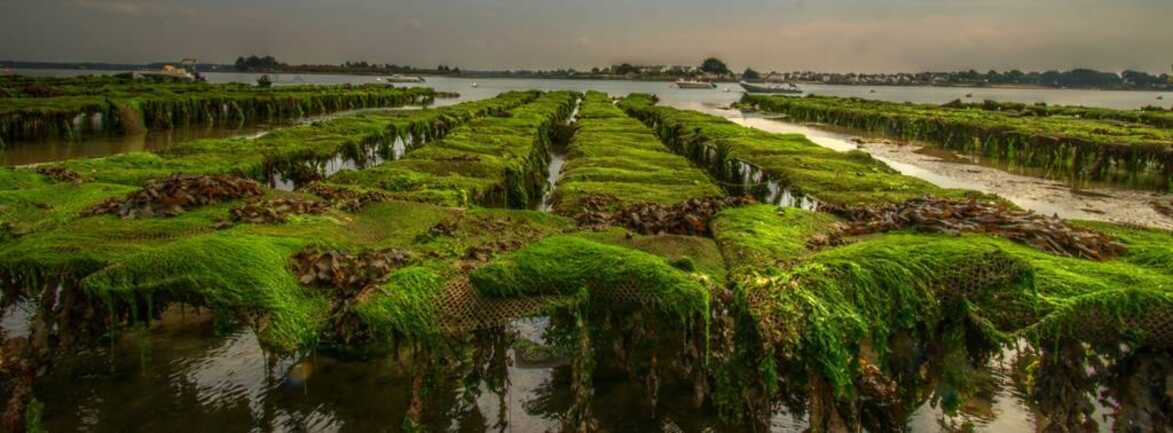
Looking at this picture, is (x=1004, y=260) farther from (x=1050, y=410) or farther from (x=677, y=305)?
(x=677, y=305)

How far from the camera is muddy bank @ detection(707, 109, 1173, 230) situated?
16.5m

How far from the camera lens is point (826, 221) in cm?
824

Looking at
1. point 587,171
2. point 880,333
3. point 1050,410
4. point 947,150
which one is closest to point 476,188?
point 587,171

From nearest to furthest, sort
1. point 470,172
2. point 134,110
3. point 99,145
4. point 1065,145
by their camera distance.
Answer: point 470,172 → point 1065,145 → point 99,145 → point 134,110

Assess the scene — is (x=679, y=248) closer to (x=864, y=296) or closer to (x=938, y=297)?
(x=864, y=296)

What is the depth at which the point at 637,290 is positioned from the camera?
5535mm

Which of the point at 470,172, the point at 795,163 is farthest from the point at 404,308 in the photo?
the point at 795,163

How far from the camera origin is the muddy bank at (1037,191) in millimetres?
16484

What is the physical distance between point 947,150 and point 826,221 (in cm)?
2757

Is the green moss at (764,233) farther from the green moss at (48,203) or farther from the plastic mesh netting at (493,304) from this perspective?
the green moss at (48,203)

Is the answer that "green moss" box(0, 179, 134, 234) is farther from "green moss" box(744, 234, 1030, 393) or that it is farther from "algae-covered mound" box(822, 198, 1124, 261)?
"algae-covered mound" box(822, 198, 1124, 261)

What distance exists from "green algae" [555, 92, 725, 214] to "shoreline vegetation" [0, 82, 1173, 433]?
94.1 inches

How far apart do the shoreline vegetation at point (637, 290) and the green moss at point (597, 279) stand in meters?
0.02

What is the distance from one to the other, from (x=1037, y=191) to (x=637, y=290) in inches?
765
